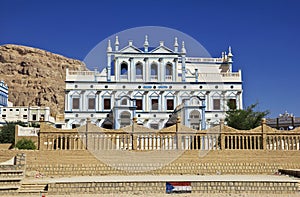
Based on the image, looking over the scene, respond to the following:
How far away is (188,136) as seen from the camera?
17.0m

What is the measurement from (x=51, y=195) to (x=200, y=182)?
16.6 feet

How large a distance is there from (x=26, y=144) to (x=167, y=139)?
7148 millimetres

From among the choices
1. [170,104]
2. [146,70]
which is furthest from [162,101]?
[146,70]

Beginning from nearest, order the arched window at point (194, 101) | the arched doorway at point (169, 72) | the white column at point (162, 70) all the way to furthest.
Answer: the arched window at point (194, 101)
the white column at point (162, 70)
the arched doorway at point (169, 72)

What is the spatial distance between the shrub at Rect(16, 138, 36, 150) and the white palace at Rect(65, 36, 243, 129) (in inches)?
517

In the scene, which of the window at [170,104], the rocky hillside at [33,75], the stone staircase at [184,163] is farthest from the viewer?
the rocky hillside at [33,75]

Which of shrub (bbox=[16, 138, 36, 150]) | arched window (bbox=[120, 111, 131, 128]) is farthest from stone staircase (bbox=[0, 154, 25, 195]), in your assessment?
arched window (bbox=[120, 111, 131, 128])

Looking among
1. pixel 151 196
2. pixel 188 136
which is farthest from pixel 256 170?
pixel 151 196

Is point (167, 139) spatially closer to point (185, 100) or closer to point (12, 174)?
point (12, 174)

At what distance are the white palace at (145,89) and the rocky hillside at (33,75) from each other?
66048 millimetres

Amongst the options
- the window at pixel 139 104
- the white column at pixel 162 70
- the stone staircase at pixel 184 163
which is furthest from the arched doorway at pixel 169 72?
the stone staircase at pixel 184 163

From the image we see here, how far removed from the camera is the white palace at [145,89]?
3266cm

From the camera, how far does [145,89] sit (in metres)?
33.1

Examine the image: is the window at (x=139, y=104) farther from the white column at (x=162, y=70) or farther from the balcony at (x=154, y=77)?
the white column at (x=162, y=70)
